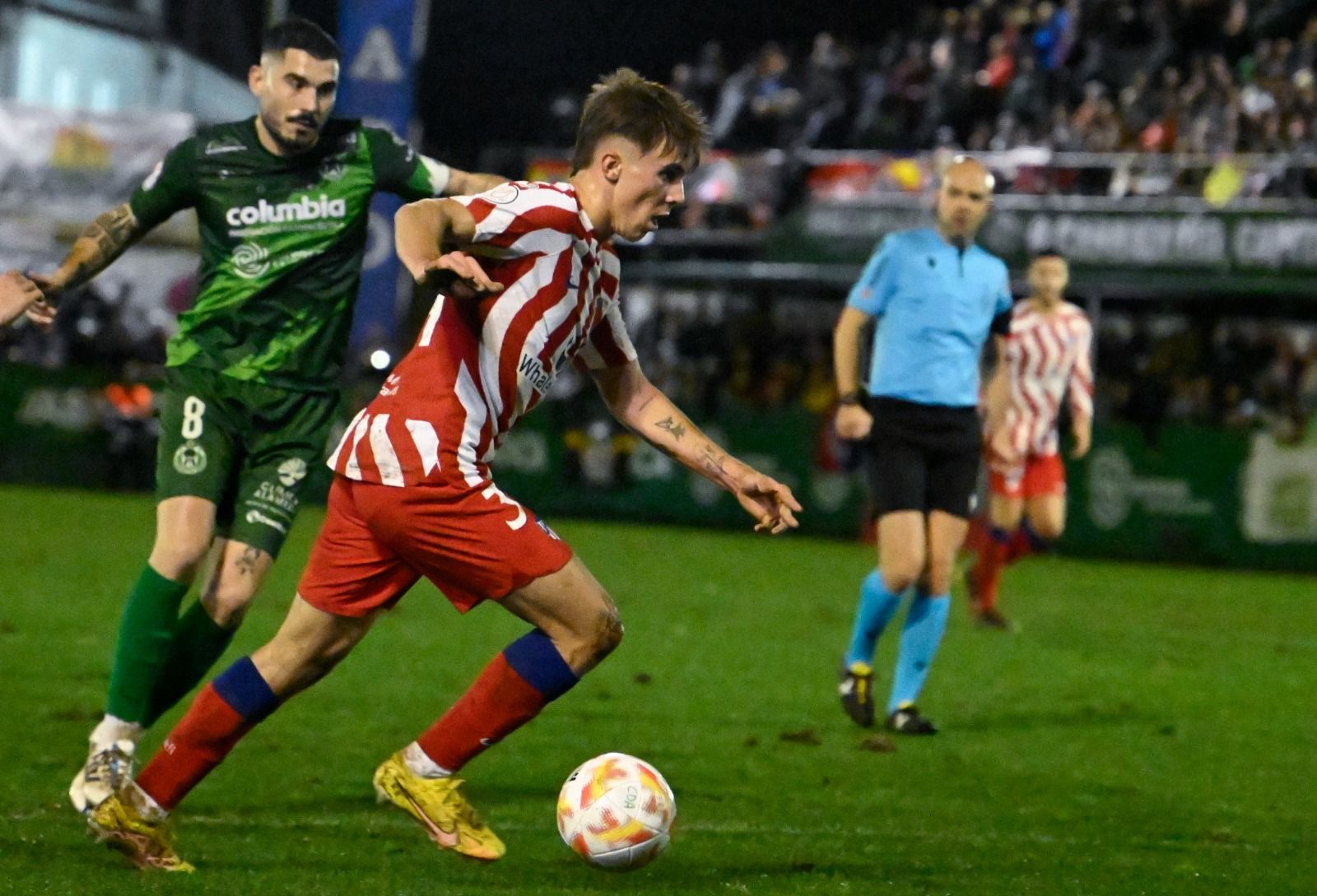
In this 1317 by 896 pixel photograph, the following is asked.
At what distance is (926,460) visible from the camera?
323 inches

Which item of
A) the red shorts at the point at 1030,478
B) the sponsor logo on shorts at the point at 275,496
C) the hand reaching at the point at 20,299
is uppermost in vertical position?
the hand reaching at the point at 20,299

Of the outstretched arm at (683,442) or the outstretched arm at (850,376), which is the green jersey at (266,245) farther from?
the outstretched arm at (850,376)

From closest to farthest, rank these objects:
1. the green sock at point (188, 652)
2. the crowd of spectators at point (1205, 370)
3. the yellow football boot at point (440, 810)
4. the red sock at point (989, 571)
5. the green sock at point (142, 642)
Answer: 1. the yellow football boot at point (440, 810)
2. the green sock at point (142, 642)
3. the green sock at point (188, 652)
4. the red sock at point (989, 571)
5. the crowd of spectators at point (1205, 370)

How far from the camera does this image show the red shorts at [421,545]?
4828 millimetres

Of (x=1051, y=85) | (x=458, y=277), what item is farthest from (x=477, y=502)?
(x=1051, y=85)

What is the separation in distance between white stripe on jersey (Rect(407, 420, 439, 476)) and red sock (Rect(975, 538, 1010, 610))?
7895 mm

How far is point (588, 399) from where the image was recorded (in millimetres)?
20703

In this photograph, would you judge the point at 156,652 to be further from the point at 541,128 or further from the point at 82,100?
the point at 82,100

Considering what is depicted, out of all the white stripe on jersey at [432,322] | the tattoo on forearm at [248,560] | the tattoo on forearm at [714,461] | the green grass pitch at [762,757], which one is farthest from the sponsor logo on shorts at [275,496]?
the tattoo on forearm at [714,461]

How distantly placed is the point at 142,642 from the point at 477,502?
1.61 m

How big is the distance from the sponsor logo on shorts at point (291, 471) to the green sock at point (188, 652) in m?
0.46

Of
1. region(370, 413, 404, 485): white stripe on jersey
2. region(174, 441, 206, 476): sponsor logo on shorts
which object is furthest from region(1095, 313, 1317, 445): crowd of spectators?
region(370, 413, 404, 485): white stripe on jersey

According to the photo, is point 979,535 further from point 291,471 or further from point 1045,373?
point 291,471

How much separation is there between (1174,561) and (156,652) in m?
13.9
